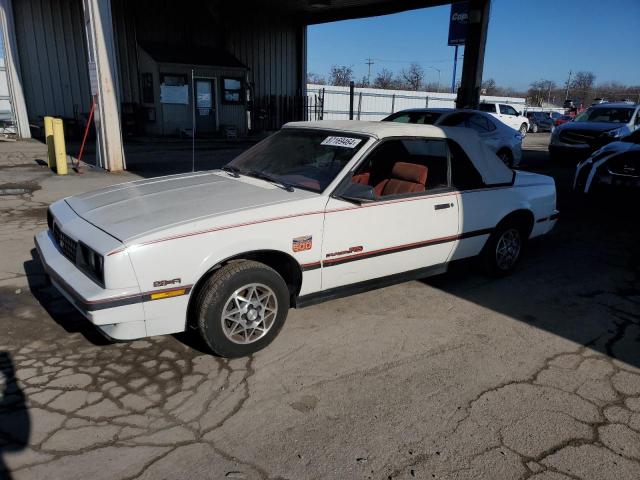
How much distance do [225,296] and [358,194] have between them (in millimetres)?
1247

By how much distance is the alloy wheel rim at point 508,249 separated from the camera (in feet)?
16.6

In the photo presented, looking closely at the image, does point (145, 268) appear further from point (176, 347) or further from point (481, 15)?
point (481, 15)

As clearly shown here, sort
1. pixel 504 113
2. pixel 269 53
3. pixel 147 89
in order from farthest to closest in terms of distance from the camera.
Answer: pixel 504 113 → pixel 269 53 → pixel 147 89

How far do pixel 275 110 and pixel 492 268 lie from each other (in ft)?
64.0

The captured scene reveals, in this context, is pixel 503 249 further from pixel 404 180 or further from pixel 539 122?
pixel 539 122

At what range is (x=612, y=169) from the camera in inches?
304

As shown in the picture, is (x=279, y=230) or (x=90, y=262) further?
(x=279, y=230)

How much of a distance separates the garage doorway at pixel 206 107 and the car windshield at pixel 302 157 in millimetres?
15941

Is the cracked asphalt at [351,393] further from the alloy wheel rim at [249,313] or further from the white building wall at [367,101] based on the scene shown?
the white building wall at [367,101]

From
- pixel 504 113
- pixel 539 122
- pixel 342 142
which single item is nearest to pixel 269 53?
pixel 504 113

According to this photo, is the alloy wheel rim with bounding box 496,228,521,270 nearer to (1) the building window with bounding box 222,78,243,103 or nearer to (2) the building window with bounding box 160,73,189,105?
(2) the building window with bounding box 160,73,189,105

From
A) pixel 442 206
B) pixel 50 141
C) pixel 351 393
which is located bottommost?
pixel 351 393

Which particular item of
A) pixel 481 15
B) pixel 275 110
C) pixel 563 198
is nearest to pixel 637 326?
pixel 563 198

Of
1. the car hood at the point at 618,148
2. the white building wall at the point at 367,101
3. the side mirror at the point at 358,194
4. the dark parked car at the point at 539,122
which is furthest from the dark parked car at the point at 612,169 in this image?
the dark parked car at the point at 539,122
